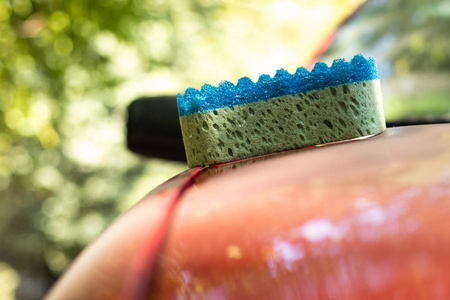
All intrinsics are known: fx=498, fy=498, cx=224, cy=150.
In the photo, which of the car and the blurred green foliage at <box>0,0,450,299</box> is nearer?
the car

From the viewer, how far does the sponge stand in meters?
0.55

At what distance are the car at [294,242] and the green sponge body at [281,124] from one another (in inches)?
8.8

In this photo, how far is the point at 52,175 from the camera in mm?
3623

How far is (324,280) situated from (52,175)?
11.9 feet

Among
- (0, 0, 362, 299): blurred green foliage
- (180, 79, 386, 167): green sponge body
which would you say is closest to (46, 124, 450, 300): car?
(180, 79, 386, 167): green sponge body

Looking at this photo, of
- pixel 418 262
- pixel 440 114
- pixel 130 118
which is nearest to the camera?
pixel 418 262

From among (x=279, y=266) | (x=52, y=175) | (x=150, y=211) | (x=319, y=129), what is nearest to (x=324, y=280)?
(x=279, y=266)

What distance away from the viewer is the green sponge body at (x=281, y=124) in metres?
0.55

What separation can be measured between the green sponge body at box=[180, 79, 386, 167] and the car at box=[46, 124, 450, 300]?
0.74ft

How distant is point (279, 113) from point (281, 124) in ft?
0.05

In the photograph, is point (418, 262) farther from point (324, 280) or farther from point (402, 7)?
point (402, 7)

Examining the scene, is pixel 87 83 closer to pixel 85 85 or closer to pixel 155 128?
pixel 85 85

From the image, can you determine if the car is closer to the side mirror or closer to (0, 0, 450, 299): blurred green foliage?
the side mirror

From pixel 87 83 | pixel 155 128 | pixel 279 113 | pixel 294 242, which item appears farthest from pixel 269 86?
pixel 87 83
